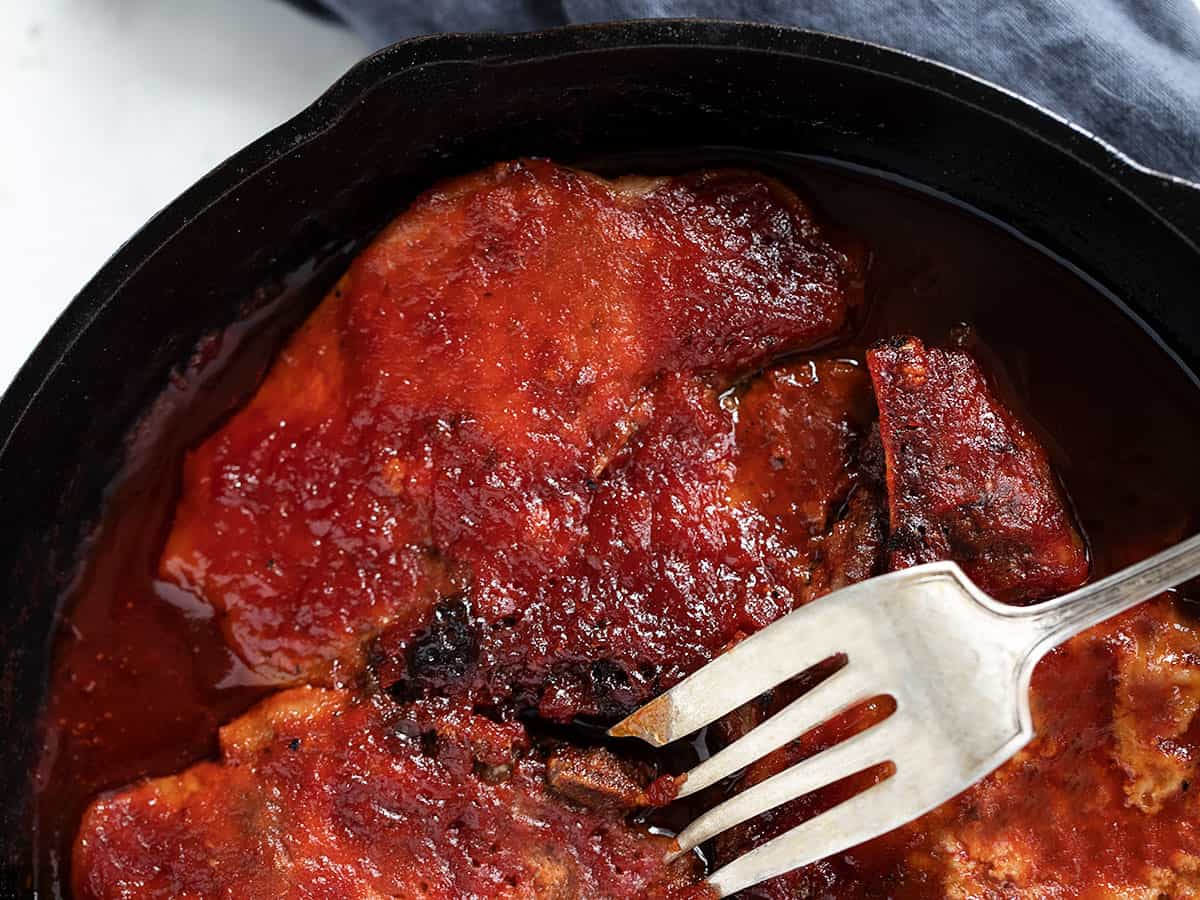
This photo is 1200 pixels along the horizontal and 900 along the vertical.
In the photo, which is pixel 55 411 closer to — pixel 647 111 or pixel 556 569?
pixel 556 569

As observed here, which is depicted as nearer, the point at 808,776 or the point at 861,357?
the point at 808,776

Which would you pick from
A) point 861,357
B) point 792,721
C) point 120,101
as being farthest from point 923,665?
point 120,101

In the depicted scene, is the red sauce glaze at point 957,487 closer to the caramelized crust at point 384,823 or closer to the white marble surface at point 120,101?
the caramelized crust at point 384,823

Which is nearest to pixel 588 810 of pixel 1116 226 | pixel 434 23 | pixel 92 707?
pixel 92 707

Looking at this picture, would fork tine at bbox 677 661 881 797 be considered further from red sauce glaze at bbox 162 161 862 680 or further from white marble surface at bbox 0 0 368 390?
white marble surface at bbox 0 0 368 390

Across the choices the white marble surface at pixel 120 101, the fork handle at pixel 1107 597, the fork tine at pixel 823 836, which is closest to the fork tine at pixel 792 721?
the fork tine at pixel 823 836

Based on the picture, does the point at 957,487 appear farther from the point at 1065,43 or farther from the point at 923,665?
the point at 1065,43
